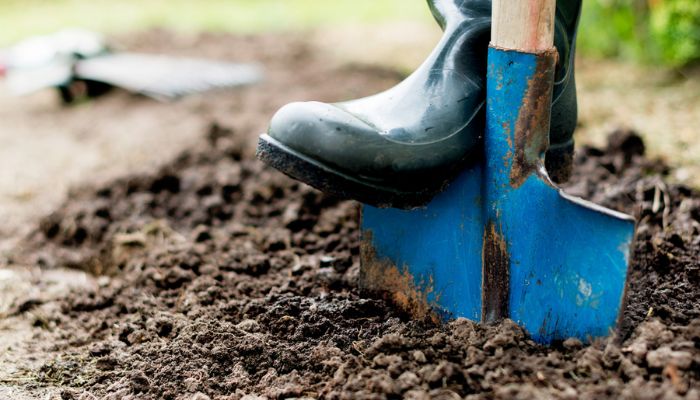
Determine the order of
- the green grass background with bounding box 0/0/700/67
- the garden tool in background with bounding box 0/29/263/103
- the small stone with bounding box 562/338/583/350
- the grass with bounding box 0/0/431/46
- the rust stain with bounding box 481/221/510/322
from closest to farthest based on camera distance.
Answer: the small stone with bounding box 562/338/583/350
the rust stain with bounding box 481/221/510/322
the green grass background with bounding box 0/0/700/67
the garden tool in background with bounding box 0/29/263/103
the grass with bounding box 0/0/431/46

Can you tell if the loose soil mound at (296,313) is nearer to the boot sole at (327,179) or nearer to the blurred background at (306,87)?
the boot sole at (327,179)

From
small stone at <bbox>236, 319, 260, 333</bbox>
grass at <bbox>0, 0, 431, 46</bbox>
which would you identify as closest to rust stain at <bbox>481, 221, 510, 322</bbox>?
small stone at <bbox>236, 319, 260, 333</bbox>

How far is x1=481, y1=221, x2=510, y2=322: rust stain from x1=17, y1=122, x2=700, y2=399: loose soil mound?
0.05 metres

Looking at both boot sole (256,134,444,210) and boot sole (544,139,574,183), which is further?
boot sole (544,139,574,183)

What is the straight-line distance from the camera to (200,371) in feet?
4.99

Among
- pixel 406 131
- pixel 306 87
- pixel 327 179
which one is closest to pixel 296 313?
pixel 327 179

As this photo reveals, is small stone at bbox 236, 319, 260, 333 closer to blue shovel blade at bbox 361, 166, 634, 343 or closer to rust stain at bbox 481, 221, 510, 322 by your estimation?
blue shovel blade at bbox 361, 166, 634, 343

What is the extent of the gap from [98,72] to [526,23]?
3204 mm

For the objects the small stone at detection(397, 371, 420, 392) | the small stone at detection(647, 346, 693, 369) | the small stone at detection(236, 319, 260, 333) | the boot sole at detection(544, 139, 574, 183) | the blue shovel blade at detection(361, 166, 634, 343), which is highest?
the boot sole at detection(544, 139, 574, 183)

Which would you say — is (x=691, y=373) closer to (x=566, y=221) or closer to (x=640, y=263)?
(x=566, y=221)

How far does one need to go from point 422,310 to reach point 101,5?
20.8 feet

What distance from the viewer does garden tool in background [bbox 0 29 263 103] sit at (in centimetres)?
401

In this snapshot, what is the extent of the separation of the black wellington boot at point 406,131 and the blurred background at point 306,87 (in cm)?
122

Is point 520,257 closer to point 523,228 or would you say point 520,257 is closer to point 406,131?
point 523,228
